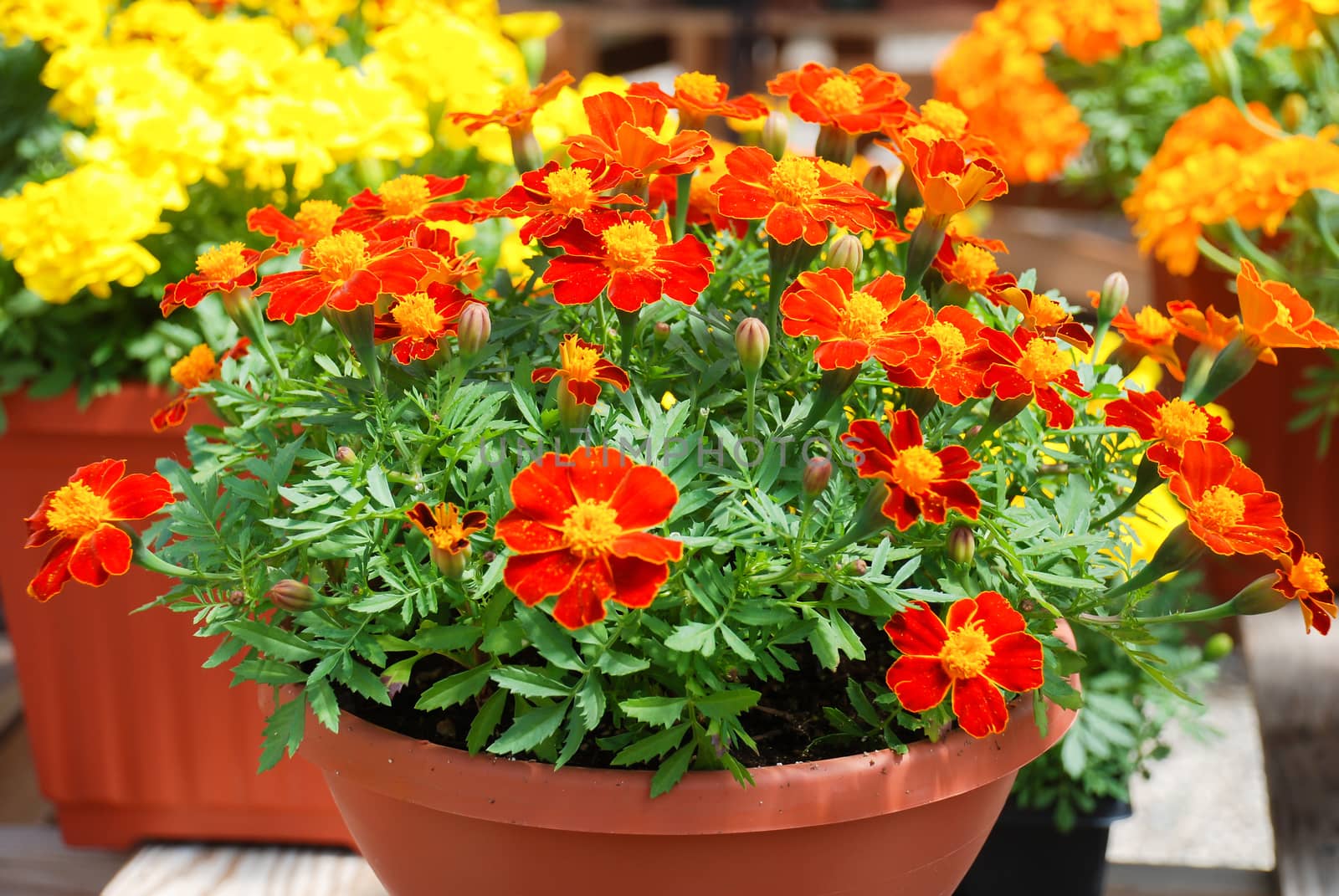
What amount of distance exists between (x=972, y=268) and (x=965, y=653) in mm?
271

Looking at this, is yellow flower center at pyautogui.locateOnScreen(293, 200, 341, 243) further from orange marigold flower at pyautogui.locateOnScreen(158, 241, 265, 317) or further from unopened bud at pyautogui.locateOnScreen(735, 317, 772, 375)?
unopened bud at pyautogui.locateOnScreen(735, 317, 772, 375)

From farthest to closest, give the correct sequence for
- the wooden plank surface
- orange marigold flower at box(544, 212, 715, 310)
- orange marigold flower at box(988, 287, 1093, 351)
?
the wooden plank surface → orange marigold flower at box(988, 287, 1093, 351) → orange marigold flower at box(544, 212, 715, 310)

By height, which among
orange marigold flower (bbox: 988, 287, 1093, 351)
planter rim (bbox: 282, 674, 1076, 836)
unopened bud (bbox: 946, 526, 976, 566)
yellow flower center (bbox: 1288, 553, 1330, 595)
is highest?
orange marigold flower (bbox: 988, 287, 1093, 351)

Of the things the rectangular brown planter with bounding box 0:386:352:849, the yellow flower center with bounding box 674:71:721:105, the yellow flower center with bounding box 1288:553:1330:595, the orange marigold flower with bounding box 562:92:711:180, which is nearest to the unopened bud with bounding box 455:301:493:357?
the orange marigold flower with bounding box 562:92:711:180

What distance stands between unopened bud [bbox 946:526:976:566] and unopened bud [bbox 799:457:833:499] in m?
0.08

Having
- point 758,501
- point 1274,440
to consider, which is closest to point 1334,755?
point 1274,440

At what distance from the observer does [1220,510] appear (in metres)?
0.67

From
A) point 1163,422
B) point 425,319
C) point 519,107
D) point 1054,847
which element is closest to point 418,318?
point 425,319

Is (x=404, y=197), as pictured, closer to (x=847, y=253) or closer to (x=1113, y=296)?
(x=847, y=253)

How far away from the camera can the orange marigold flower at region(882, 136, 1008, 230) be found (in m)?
0.72

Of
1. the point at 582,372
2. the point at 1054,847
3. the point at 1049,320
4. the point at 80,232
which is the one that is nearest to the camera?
the point at 582,372

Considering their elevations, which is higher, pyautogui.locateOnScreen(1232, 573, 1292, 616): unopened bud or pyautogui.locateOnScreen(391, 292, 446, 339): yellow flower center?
pyautogui.locateOnScreen(391, 292, 446, 339): yellow flower center

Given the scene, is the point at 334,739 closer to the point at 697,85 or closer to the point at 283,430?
the point at 283,430

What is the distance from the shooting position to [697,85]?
0.82 meters
